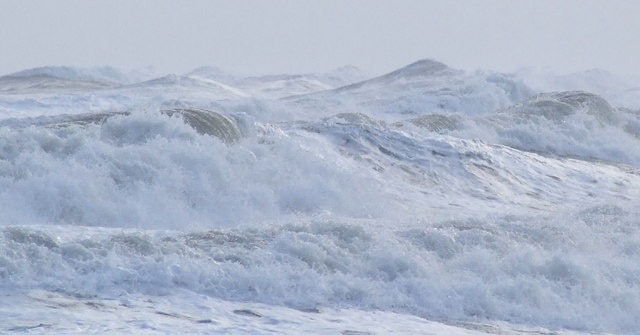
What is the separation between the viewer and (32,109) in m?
23.3

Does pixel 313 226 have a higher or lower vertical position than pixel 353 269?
higher

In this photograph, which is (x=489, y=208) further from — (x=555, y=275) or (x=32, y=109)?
(x=32, y=109)

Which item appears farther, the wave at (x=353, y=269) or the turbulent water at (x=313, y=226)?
the wave at (x=353, y=269)

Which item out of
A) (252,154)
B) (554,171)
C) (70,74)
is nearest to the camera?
(252,154)

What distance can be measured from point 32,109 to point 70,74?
13047mm

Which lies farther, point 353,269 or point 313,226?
point 313,226

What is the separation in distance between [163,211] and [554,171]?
826cm

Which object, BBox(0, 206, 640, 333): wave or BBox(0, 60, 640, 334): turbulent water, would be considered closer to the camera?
BBox(0, 60, 640, 334): turbulent water

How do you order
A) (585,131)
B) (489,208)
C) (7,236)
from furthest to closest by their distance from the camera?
(585,131) < (489,208) < (7,236)

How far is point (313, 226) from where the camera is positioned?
34.2ft

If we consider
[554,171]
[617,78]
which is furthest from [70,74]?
[554,171]

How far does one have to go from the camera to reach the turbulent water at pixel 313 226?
830 centimetres

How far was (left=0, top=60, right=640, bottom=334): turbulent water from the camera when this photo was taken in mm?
8297

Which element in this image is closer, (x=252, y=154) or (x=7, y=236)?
(x=7, y=236)
